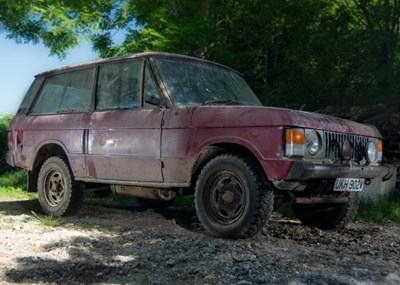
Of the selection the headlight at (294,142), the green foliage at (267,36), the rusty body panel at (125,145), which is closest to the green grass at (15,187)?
the rusty body panel at (125,145)

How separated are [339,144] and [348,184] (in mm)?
423

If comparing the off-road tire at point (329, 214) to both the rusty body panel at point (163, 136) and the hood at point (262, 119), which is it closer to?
the rusty body panel at point (163, 136)

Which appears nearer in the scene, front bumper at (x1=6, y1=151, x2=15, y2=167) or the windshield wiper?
the windshield wiper

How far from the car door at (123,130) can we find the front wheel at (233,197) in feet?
2.14

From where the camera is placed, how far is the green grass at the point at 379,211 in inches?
259

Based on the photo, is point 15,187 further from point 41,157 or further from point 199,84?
point 199,84

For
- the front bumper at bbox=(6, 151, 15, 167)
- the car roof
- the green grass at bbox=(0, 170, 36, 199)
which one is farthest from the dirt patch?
the green grass at bbox=(0, 170, 36, 199)

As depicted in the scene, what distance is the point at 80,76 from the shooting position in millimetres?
6461

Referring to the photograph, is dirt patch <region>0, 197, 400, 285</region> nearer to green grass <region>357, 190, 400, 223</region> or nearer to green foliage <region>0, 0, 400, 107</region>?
green grass <region>357, 190, 400, 223</region>

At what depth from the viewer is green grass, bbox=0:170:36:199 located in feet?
30.0

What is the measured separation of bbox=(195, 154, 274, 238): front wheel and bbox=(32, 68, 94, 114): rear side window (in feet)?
7.14

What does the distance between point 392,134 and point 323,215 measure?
434cm

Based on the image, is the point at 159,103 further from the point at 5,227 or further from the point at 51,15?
the point at 51,15

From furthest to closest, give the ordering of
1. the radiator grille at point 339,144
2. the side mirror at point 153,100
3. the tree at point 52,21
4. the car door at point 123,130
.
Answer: the tree at point 52,21 < the car door at point 123,130 < the side mirror at point 153,100 < the radiator grille at point 339,144
